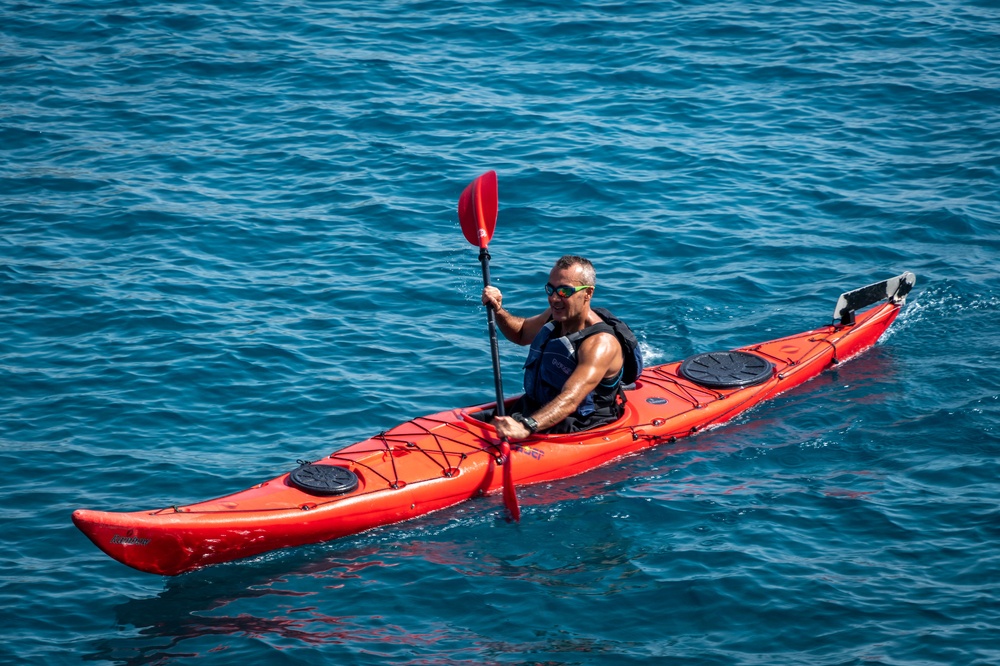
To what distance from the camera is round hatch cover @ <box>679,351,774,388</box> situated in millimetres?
8047

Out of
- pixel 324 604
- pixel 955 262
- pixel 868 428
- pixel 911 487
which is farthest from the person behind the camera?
pixel 955 262

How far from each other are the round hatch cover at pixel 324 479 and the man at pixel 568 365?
3.20 feet

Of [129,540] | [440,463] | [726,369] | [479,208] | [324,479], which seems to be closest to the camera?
[129,540]

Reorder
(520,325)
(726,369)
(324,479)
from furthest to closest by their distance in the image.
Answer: (726,369), (520,325), (324,479)

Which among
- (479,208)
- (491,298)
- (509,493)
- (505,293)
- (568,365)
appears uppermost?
(479,208)

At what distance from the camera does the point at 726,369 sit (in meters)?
8.21

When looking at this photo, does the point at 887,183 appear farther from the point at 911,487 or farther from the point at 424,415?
the point at 424,415

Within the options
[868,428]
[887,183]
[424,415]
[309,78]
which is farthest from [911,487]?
[309,78]

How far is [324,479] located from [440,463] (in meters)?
0.75

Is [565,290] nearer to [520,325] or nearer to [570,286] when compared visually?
[570,286]

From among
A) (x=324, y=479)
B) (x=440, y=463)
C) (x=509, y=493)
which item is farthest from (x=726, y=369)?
(x=324, y=479)

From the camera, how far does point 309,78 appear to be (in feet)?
46.3

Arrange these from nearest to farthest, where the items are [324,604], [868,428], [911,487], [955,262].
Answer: [324,604] → [911,487] → [868,428] → [955,262]

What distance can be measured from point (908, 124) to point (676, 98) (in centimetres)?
272
